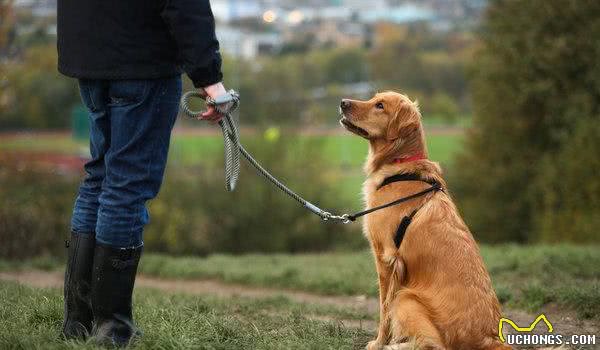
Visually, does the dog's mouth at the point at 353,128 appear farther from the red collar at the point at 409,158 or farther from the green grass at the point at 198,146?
the green grass at the point at 198,146

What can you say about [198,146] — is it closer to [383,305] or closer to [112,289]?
[383,305]

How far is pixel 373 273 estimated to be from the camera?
9312 mm

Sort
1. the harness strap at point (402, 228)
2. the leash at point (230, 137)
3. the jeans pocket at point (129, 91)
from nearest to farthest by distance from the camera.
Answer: the jeans pocket at point (129, 91) < the leash at point (230, 137) < the harness strap at point (402, 228)

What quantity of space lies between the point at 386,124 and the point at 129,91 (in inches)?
74.2

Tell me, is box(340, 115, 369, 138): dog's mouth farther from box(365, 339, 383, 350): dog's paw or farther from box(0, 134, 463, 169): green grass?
box(0, 134, 463, 169): green grass

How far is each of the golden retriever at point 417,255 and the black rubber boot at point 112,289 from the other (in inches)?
56.9

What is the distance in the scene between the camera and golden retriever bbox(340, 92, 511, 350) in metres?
4.25

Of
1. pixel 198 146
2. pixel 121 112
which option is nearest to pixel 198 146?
pixel 198 146

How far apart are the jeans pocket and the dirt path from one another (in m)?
2.46

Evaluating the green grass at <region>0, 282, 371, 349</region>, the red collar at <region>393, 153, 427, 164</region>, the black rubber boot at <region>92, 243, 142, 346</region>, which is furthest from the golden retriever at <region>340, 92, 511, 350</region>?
the black rubber boot at <region>92, 243, 142, 346</region>

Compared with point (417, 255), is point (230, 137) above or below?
above

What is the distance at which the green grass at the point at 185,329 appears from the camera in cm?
397

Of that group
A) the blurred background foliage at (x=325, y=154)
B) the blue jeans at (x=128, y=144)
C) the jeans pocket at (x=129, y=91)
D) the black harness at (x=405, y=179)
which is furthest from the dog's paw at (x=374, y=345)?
the blurred background foliage at (x=325, y=154)

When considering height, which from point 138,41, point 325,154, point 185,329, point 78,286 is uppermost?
point 138,41
